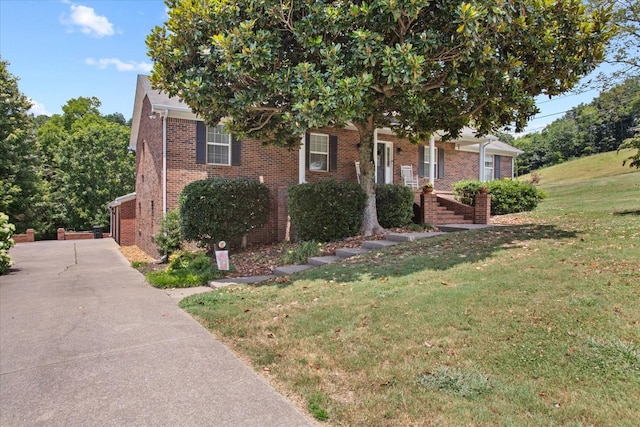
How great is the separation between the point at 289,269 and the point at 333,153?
698 cm

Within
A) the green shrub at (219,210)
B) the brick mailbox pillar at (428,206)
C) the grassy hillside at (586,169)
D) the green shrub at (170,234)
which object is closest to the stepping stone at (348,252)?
the brick mailbox pillar at (428,206)

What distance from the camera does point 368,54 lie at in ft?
23.5

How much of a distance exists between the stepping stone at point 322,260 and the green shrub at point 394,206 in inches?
121

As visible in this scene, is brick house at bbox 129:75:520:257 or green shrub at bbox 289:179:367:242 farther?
brick house at bbox 129:75:520:257

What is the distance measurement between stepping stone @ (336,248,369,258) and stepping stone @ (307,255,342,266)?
0.14 meters

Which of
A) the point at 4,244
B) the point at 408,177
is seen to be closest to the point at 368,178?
the point at 408,177

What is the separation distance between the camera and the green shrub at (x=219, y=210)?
10.9 meters

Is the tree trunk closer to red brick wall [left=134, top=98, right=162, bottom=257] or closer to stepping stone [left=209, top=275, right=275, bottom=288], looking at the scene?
stepping stone [left=209, top=275, right=275, bottom=288]

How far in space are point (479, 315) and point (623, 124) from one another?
65.7 m

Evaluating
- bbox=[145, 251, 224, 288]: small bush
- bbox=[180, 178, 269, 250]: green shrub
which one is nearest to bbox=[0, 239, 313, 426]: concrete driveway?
bbox=[145, 251, 224, 288]: small bush

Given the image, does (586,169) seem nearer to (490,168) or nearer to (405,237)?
(490,168)

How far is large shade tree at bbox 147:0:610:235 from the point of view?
7.18 metres

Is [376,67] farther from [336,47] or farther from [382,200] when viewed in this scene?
[382,200]

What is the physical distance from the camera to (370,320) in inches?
184
